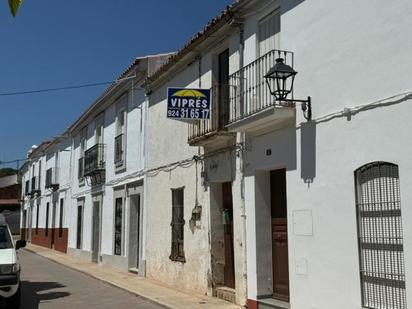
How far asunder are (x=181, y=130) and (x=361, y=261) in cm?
730

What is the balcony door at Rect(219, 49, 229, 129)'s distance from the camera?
1087cm

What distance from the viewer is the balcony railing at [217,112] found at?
426 inches

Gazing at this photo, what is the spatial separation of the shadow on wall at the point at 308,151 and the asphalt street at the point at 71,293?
15.1 ft

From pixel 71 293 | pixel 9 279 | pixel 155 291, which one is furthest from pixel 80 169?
pixel 9 279

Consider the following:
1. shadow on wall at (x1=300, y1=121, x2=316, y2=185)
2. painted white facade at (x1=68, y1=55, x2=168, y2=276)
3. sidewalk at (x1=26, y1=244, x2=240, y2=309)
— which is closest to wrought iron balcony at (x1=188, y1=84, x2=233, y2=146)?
shadow on wall at (x1=300, y1=121, x2=316, y2=185)

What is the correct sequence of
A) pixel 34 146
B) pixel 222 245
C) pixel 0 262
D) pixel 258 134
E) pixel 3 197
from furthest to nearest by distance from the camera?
pixel 3 197 → pixel 34 146 → pixel 222 245 → pixel 0 262 → pixel 258 134

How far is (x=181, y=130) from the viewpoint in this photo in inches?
531

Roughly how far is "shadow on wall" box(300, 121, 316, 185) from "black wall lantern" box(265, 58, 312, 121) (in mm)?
156

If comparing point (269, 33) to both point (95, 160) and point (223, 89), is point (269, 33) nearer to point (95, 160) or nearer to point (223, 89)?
point (223, 89)

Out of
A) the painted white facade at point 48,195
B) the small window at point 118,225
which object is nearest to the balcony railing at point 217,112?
the small window at point 118,225

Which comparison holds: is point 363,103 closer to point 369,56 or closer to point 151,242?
point 369,56

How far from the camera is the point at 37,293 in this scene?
13203 millimetres

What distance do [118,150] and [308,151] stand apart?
12.0m

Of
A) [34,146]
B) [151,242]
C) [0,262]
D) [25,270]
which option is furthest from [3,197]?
[0,262]
